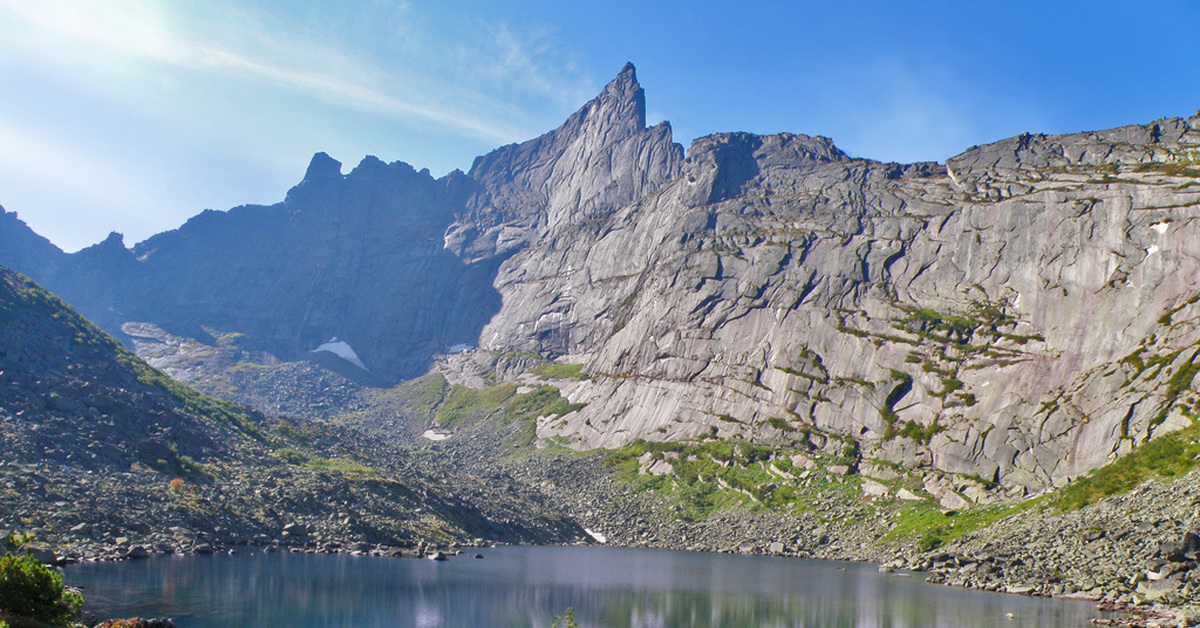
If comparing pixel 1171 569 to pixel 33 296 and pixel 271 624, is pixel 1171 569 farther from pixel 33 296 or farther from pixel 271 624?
pixel 33 296

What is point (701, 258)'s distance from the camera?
170000mm

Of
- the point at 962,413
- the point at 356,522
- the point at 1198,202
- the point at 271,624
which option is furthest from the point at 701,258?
the point at 271,624

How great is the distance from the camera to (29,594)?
26562 millimetres

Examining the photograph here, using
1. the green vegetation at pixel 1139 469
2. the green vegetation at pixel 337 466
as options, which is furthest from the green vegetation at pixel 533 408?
the green vegetation at pixel 1139 469

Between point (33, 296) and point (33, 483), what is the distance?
194 ft

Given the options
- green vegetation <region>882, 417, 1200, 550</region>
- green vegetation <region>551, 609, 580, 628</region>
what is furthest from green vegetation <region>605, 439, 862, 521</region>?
green vegetation <region>551, 609, 580, 628</region>

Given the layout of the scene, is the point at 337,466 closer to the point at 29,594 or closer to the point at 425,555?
the point at 425,555

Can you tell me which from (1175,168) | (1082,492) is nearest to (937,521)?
(1082,492)

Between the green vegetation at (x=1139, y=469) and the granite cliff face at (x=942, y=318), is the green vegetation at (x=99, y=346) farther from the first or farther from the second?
the green vegetation at (x=1139, y=469)

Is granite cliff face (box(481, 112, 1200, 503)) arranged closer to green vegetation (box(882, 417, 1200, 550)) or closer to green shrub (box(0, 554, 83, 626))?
green vegetation (box(882, 417, 1200, 550))

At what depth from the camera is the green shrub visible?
2589 cm

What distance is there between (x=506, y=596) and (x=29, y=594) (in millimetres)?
31503

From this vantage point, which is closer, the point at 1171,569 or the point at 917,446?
the point at 1171,569

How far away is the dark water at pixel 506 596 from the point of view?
142 ft
